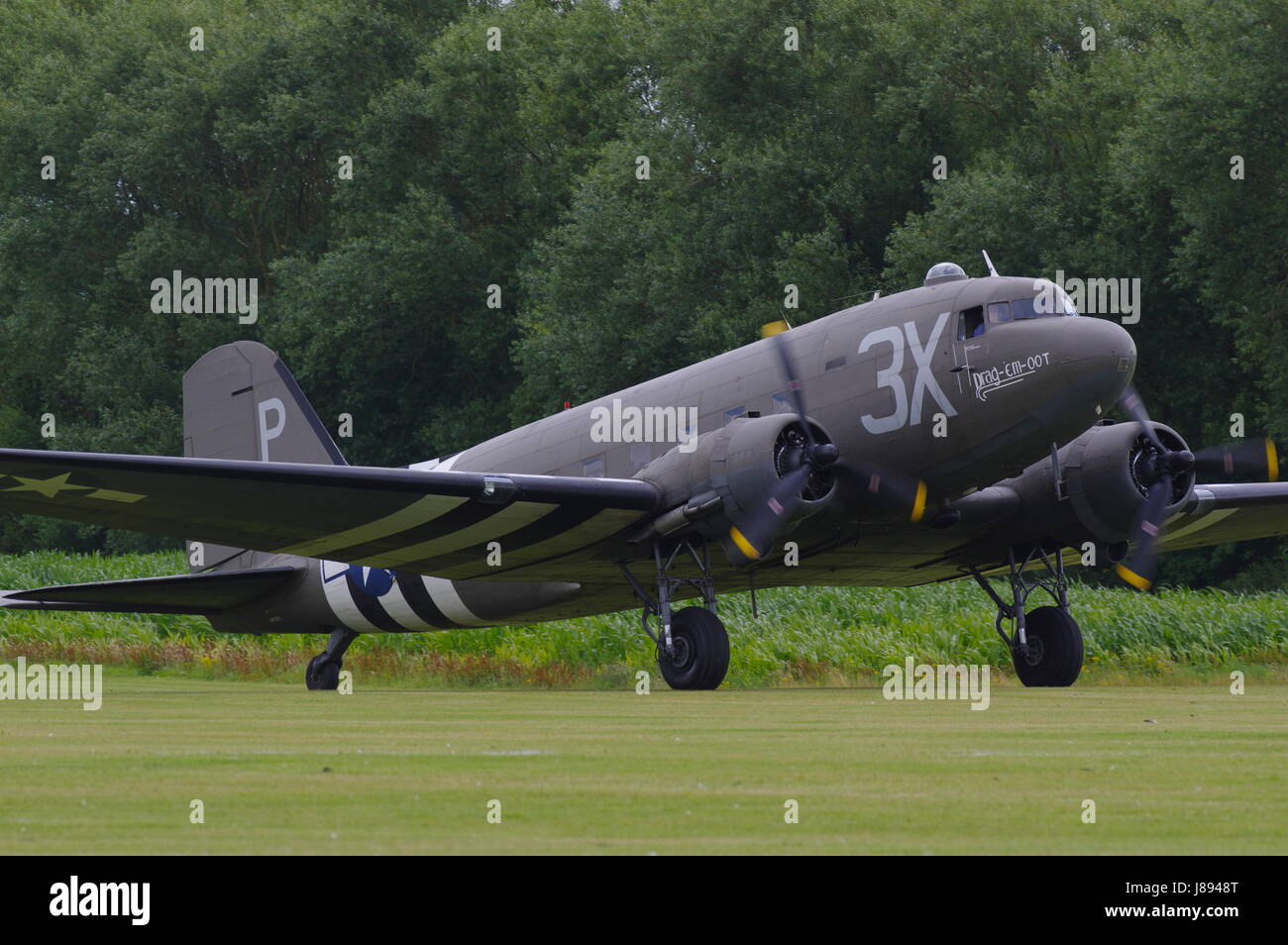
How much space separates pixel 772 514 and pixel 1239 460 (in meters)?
7.29

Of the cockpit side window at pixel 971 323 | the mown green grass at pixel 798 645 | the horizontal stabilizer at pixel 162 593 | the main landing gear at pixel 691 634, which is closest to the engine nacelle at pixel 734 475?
the main landing gear at pixel 691 634

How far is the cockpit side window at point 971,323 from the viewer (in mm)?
21000

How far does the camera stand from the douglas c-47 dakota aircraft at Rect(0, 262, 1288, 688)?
2061 centimetres

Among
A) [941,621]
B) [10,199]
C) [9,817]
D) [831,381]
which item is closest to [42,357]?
[10,199]

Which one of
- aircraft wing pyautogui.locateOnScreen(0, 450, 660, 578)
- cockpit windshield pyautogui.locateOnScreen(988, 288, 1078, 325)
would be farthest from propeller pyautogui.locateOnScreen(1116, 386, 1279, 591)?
aircraft wing pyautogui.locateOnScreen(0, 450, 660, 578)

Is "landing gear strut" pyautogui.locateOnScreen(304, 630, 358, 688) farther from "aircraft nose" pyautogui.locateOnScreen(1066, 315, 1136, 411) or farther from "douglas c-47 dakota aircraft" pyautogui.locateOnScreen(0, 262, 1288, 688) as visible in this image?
"aircraft nose" pyautogui.locateOnScreen(1066, 315, 1136, 411)

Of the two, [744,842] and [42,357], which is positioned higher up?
[42,357]

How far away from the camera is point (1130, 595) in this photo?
35594mm

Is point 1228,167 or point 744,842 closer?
point 744,842

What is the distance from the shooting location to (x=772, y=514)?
2036 cm

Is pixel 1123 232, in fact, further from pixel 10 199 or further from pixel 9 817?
pixel 10 199

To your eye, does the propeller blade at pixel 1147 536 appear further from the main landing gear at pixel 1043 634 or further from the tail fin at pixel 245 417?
the tail fin at pixel 245 417

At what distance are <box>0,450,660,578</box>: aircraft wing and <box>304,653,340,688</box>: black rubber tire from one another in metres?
5.55

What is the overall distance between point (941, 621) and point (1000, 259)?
2281 centimetres
